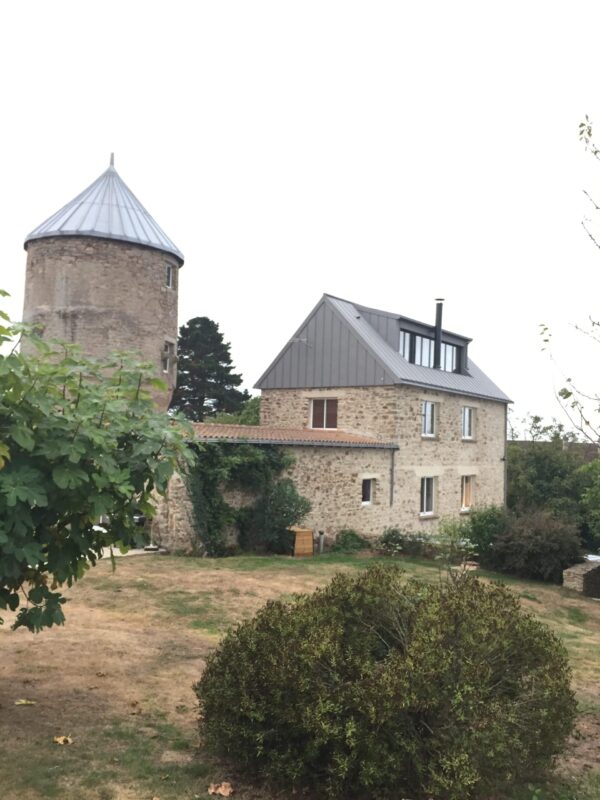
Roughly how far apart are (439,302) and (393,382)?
17.7 ft

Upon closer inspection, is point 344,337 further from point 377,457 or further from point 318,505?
point 318,505

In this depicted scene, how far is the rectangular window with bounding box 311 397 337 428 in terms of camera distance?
23375 millimetres

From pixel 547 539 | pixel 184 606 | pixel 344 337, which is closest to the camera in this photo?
pixel 184 606

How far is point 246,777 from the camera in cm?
501

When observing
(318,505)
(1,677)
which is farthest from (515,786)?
(318,505)

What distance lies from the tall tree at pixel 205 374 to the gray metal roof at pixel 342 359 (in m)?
18.0

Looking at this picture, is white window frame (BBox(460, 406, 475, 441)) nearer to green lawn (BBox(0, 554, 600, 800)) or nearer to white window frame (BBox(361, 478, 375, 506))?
white window frame (BBox(361, 478, 375, 506))

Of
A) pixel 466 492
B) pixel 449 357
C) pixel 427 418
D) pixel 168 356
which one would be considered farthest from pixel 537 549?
pixel 168 356

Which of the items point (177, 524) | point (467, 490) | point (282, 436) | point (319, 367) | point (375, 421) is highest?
point (319, 367)

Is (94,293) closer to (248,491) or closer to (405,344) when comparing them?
(248,491)

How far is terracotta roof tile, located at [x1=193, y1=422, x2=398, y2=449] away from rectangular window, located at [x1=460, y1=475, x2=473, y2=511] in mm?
6197

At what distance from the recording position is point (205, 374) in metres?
42.7

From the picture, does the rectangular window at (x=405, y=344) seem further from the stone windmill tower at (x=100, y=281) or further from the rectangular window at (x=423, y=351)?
the stone windmill tower at (x=100, y=281)

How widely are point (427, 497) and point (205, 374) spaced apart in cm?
2207
